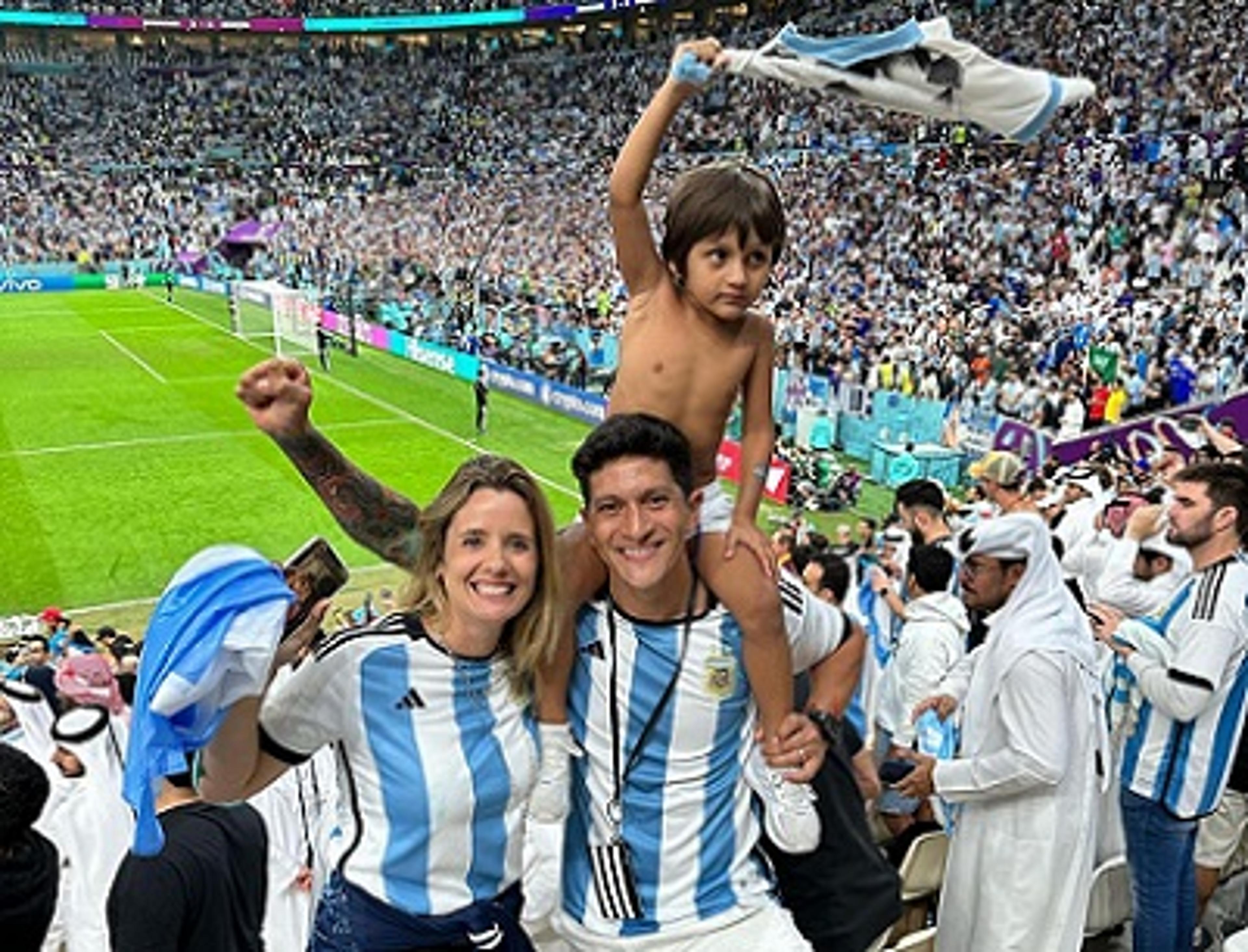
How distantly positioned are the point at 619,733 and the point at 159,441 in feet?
67.5

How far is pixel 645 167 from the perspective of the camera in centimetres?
306

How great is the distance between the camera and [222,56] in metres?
61.2

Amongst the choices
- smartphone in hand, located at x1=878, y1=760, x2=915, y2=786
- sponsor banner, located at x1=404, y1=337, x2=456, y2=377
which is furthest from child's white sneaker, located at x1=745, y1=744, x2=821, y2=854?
sponsor banner, located at x1=404, y1=337, x2=456, y2=377

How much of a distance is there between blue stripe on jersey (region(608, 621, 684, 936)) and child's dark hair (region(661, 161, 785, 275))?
1.10 meters

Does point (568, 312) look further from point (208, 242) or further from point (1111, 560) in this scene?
point (208, 242)

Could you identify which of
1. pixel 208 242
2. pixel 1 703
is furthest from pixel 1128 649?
pixel 208 242

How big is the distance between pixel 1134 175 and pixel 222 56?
51542mm

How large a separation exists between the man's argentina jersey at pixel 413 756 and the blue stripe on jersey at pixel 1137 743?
2980 mm

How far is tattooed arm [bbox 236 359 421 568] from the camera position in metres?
2.53

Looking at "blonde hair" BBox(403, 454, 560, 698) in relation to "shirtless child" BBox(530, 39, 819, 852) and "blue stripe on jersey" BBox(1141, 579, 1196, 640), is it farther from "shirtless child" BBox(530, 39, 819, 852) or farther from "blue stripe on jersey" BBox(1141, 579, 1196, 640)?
"blue stripe on jersey" BBox(1141, 579, 1196, 640)

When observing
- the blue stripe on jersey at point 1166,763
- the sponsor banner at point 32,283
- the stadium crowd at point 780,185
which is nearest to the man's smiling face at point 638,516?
the blue stripe on jersey at point 1166,763

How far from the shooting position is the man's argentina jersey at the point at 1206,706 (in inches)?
171

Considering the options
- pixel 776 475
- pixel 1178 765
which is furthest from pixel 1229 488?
pixel 776 475

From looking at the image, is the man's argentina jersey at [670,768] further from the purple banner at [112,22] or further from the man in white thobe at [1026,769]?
the purple banner at [112,22]
